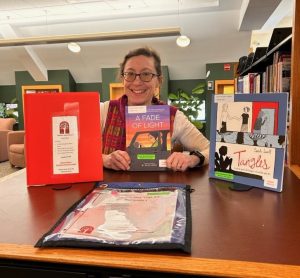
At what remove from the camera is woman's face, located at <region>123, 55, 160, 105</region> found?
165 cm

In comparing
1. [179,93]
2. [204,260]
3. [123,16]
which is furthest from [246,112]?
[179,93]

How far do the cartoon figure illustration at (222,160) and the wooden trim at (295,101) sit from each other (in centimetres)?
39

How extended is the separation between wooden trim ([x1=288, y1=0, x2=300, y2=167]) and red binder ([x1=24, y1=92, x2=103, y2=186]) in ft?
2.80

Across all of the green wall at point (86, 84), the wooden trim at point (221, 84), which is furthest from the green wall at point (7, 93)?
the wooden trim at point (221, 84)

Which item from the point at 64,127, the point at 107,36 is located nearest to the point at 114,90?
the point at 107,36

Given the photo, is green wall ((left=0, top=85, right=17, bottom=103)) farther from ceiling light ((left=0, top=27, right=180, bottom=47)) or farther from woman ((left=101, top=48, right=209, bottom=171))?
woman ((left=101, top=48, right=209, bottom=171))

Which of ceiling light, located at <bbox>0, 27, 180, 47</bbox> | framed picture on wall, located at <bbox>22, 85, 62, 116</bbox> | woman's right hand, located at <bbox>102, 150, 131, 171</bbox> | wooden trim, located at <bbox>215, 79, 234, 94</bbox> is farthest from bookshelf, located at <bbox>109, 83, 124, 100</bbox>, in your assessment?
woman's right hand, located at <bbox>102, 150, 131, 171</bbox>

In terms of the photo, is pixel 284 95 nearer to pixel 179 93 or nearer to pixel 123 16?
pixel 123 16

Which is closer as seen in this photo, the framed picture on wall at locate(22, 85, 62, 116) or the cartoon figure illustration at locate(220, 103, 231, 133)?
the cartoon figure illustration at locate(220, 103, 231, 133)

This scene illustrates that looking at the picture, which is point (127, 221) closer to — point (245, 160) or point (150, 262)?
point (150, 262)

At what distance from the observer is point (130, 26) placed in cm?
573

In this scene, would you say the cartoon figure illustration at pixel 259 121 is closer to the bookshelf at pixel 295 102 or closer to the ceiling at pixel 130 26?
the bookshelf at pixel 295 102

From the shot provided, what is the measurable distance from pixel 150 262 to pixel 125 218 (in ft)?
0.56

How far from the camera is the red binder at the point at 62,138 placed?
41.7 inches
